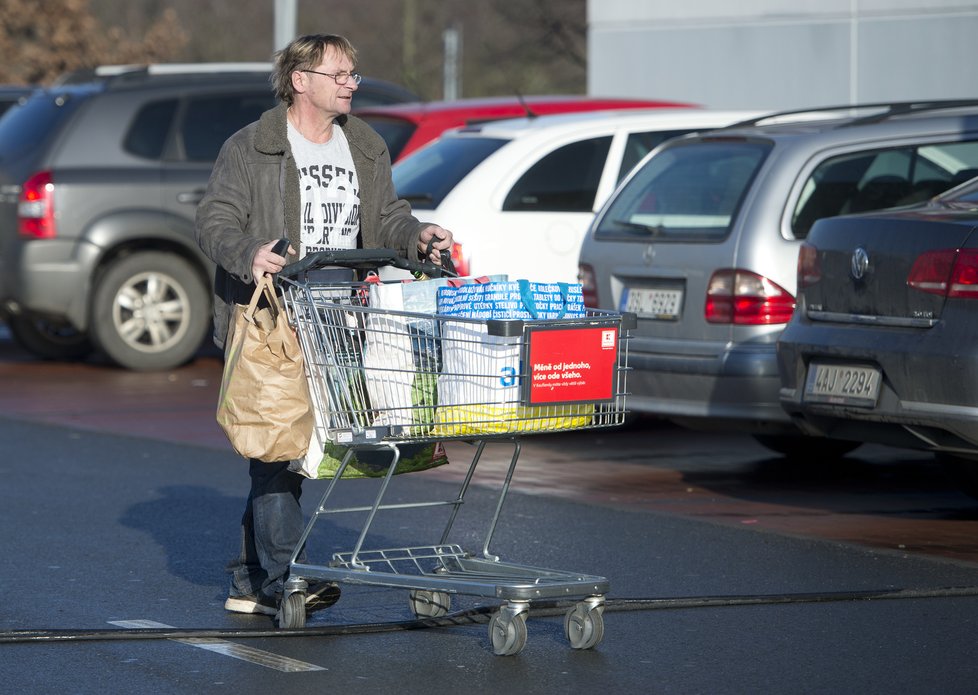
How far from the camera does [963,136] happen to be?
8.55 metres

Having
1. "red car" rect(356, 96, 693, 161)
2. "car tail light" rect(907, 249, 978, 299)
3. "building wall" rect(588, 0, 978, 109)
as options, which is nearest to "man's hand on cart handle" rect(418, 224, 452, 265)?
"car tail light" rect(907, 249, 978, 299)

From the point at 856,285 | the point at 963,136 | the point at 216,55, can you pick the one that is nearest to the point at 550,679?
the point at 856,285

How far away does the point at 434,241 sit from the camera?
5727 millimetres

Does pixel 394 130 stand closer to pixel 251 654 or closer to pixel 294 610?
pixel 294 610

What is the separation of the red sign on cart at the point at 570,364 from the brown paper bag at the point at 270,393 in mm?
734

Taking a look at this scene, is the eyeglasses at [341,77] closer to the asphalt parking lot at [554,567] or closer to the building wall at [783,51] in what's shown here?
the asphalt parking lot at [554,567]

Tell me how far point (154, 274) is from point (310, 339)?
8.38 m

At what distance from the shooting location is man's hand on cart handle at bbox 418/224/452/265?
18.7 ft

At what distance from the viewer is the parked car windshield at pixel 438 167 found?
10266mm

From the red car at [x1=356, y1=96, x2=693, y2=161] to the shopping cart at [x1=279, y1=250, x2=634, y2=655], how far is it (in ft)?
21.9

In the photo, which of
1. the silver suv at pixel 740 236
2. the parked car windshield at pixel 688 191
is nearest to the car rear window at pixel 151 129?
the parked car windshield at pixel 688 191

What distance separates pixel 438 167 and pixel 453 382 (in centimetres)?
561

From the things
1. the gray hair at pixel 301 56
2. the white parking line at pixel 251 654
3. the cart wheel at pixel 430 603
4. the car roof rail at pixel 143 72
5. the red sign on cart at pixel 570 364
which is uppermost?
the car roof rail at pixel 143 72

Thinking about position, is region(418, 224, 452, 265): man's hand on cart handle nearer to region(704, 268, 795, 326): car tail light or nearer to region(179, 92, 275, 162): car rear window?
region(704, 268, 795, 326): car tail light
